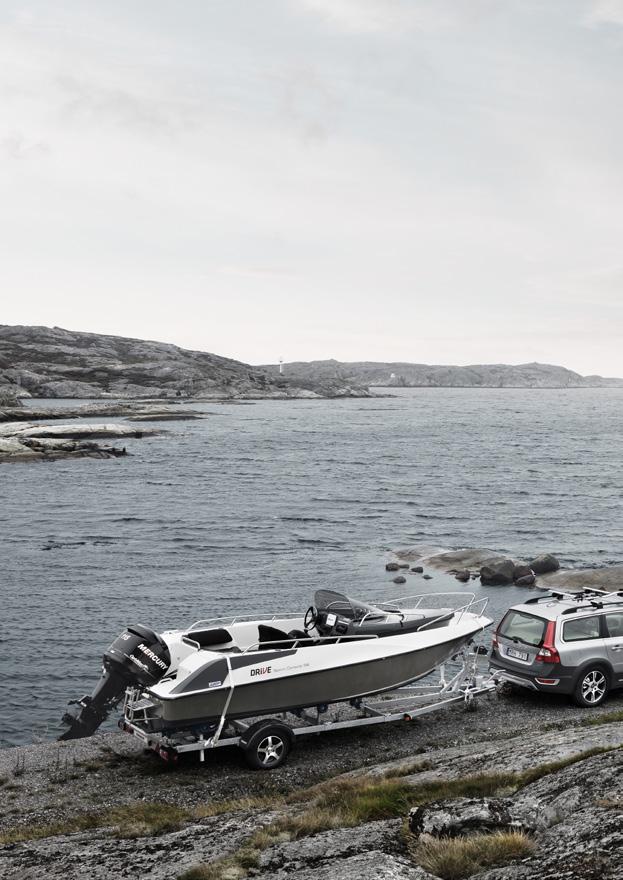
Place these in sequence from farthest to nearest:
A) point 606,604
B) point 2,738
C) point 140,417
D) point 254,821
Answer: point 140,417
point 2,738
point 606,604
point 254,821

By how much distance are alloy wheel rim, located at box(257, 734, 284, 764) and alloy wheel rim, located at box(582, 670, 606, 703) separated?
6.65 meters

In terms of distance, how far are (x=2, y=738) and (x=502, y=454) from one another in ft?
254

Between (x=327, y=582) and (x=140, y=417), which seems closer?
(x=327, y=582)

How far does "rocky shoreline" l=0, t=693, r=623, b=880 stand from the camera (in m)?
7.51

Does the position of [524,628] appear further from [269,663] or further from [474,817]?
[474,817]

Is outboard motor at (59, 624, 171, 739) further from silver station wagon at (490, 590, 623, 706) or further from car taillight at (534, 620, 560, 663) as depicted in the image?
car taillight at (534, 620, 560, 663)

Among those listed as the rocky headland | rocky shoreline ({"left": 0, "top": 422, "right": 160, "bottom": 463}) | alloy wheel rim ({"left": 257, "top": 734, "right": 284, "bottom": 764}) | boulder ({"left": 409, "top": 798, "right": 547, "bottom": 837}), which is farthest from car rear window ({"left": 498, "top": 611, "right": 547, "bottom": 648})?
rocky shoreline ({"left": 0, "top": 422, "right": 160, "bottom": 463})

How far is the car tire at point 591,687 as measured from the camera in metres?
16.4

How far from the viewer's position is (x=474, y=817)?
27.0 ft

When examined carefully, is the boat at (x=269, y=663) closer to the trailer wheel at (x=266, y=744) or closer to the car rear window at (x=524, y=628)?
the trailer wheel at (x=266, y=744)

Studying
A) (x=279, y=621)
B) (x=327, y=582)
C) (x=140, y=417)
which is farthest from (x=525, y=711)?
(x=140, y=417)

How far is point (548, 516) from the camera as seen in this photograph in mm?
49750

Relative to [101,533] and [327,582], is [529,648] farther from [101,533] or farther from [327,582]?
[101,533]

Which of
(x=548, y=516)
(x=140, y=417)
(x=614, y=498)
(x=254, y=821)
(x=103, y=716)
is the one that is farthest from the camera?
(x=140, y=417)
